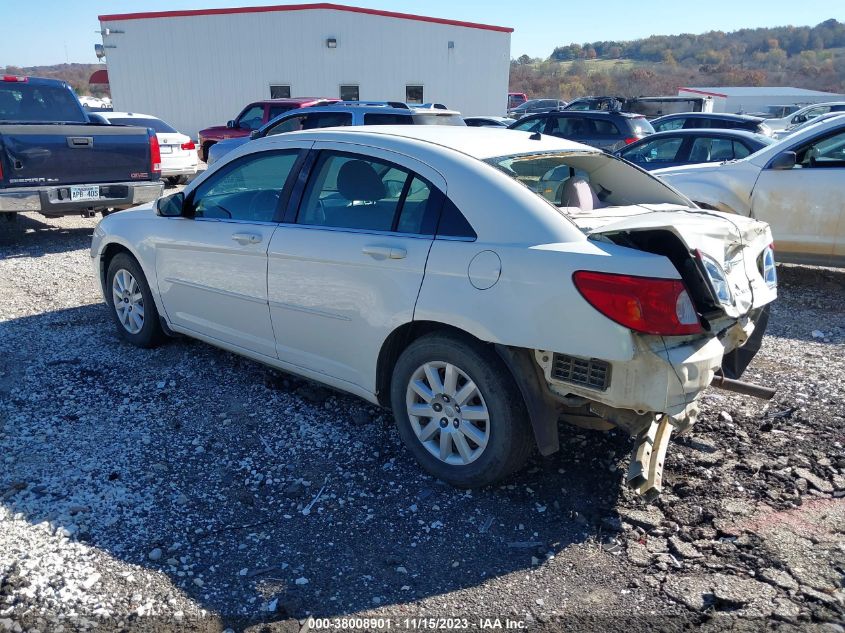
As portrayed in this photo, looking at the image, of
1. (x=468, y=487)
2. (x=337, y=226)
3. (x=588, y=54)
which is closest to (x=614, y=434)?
(x=468, y=487)

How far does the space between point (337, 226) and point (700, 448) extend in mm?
2335

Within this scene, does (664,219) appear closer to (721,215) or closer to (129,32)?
(721,215)

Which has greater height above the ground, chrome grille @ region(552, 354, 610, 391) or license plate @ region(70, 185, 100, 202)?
chrome grille @ region(552, 354, 610, 391)

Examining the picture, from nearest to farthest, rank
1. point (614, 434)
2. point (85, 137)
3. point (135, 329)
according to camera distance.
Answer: point (614, 434), point (135, 329), point (85, 137)

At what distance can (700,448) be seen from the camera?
3.93m

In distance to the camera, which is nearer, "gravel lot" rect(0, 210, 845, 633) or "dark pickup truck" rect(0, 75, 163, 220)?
"gravel lot" rect(0, 210, 845, 633)

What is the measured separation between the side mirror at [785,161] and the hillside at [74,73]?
112 ft

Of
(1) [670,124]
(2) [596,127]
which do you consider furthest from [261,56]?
(1) [670,124]

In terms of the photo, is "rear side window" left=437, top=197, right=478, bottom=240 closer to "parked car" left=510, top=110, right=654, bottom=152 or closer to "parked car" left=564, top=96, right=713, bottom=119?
"parked car" left=510, top=110, right=654, bottom=152

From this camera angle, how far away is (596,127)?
14.6 m

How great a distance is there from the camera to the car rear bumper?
8.09 m

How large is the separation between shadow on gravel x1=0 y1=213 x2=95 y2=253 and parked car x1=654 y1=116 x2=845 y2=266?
26.0 feet

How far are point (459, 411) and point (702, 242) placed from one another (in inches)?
53.0

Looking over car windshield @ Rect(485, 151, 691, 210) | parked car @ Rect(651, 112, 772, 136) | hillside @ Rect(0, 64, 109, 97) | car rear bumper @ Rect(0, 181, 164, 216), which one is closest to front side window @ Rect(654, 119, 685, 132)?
parked car @ Rect(651, 112, 772, 136)
